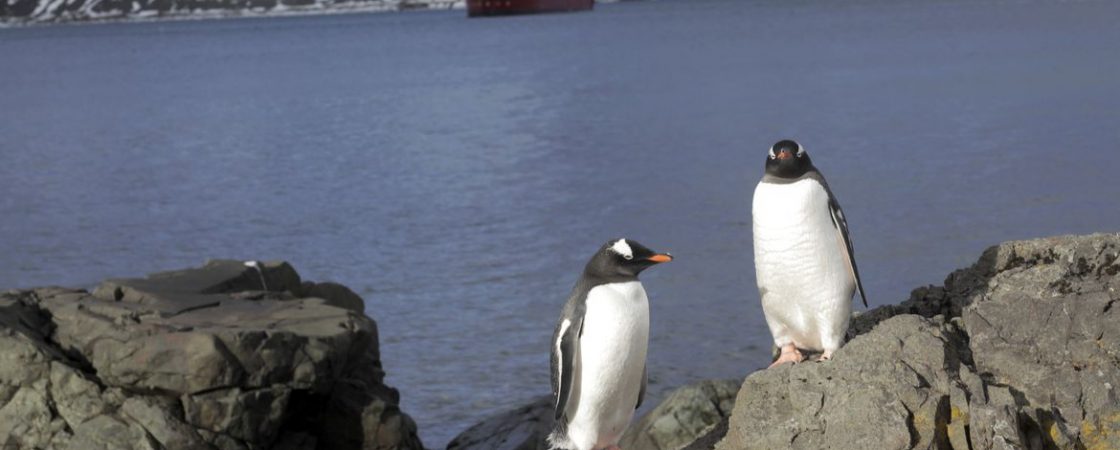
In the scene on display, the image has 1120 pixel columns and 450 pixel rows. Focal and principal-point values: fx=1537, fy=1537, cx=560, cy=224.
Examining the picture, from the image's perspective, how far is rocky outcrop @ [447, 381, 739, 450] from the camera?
798 cm

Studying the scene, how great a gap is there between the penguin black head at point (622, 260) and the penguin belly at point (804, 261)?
40 centimetres

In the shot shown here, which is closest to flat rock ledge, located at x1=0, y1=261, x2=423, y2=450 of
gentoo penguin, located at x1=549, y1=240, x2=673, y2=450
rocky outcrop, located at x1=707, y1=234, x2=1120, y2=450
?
gentoo penguin, located at x1=549, y1=240, x2=673, y2=450

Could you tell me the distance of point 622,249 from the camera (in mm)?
5414

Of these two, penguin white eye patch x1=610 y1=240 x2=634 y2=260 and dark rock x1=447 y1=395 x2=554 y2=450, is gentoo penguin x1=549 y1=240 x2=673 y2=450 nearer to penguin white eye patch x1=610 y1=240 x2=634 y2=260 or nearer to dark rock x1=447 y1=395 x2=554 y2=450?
penguin white eye patch x1=610 y1=240 x2=634 y2=260

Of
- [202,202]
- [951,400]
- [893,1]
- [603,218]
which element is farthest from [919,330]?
[893,1]

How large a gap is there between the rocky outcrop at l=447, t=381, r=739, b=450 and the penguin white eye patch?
2.27 metres

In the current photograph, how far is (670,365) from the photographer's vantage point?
1061 cm

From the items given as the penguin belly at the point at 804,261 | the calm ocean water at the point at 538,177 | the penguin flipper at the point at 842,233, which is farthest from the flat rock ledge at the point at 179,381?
the penguin flipper at the point at 842,233

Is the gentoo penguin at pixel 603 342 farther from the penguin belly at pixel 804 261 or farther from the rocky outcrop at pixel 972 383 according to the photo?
the rocky outcrop at pixel 972 383

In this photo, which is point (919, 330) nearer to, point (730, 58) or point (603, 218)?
point (603, 218)

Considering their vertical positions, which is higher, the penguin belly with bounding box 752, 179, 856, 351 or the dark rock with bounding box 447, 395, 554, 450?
the penguin belly with bounding box 752, 179, 856, 351

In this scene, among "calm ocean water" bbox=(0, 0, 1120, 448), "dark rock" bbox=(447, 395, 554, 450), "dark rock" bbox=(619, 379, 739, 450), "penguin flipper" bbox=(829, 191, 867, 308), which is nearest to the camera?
"penguin flipper" bbox=(829, 191, 867, 308)

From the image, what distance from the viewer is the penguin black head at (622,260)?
541cm

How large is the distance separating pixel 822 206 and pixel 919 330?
694 millimetres
